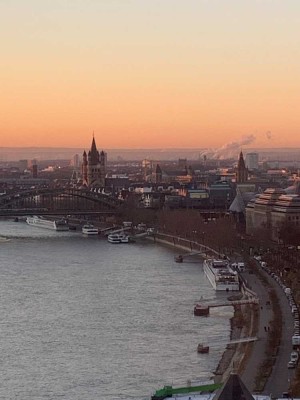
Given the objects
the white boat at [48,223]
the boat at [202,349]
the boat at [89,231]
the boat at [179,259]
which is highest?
the boat at [202,349]

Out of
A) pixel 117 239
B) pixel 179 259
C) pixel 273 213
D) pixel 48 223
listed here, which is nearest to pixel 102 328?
pixel 179 259

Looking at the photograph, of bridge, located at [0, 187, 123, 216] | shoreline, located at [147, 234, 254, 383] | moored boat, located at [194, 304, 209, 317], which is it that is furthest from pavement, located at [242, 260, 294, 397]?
bridge, located at [0, 187, 123, 216]

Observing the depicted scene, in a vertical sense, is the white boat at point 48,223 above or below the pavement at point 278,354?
below

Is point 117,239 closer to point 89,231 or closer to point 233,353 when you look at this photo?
point 89,231

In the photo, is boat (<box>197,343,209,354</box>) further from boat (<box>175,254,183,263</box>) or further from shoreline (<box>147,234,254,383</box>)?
boat (<box>175,254,183,263</box>)

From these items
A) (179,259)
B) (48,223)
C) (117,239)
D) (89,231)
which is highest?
(179,259)

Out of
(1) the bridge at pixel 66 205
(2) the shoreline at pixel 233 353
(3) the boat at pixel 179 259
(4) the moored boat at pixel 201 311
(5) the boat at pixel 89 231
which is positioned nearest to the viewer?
(2) the shoreline at pixel 233 353

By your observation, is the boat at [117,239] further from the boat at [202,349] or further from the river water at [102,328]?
the boat at [202,349]

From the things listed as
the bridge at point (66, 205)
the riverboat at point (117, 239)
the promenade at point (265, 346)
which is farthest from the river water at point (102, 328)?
the bridge at point (66, 205)
